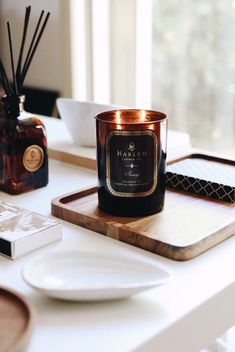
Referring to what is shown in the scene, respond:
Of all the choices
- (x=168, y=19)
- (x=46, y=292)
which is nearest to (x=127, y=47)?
(x=168, y=19)

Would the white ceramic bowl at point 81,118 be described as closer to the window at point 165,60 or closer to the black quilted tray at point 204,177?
the black quilted tray at point 204,177

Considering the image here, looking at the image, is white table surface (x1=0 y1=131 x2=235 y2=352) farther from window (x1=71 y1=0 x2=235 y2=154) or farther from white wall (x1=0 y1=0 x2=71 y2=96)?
white wall (x1=0 y1=0 x2=71 y2=96)

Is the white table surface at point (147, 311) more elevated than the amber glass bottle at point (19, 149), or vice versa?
the amber glass bottle at point (19, 149)

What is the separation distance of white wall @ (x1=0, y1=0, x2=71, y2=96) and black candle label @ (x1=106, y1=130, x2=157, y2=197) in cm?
133

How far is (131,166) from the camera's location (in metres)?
0.90

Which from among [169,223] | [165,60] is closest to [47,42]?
[165,60]

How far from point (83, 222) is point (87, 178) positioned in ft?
0.80

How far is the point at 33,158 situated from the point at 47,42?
53.0 inches

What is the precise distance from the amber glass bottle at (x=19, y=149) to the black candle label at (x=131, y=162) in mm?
198

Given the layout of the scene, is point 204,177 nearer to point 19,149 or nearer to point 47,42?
point 19,149

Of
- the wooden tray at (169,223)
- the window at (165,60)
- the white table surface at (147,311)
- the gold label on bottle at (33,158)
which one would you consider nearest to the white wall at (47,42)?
the window at (165,60)

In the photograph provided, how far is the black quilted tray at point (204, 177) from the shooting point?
983mm

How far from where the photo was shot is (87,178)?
115 centimetres

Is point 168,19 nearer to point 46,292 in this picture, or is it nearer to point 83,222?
point 83,222
